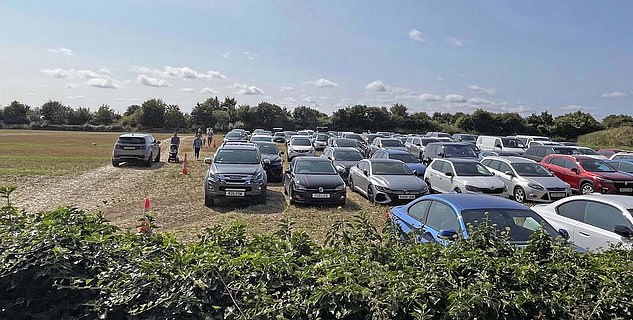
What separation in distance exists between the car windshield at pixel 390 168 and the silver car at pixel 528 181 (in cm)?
373

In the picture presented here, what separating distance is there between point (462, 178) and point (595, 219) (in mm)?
6422

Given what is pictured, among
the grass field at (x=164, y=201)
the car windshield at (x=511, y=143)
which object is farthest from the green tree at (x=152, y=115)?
the car windshield at (x=511, y=143)

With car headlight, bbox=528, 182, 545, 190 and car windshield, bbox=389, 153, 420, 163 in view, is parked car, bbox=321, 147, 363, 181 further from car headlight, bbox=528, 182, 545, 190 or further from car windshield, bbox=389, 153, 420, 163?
car headlight, bbox=528, 182, 545, 190

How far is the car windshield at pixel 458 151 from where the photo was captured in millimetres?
18953

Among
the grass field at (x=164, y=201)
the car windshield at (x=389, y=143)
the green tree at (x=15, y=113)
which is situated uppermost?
the green tree at (x=15, y=113)

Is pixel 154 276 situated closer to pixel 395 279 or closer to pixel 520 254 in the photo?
pixel 395 279

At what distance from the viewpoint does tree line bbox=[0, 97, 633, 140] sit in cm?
7055

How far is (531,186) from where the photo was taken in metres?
14.0

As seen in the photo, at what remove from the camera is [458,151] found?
62.8ft

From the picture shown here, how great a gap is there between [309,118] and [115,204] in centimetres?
7203

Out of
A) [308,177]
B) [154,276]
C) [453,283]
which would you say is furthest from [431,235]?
[308,177]

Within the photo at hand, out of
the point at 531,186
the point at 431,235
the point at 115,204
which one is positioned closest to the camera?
the point at 431,235

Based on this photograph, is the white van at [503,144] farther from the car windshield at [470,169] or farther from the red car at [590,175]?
the car windshield at [470,169]

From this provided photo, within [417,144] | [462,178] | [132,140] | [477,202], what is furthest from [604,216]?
[417,144]
